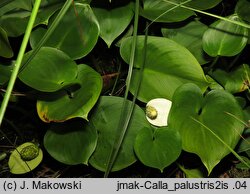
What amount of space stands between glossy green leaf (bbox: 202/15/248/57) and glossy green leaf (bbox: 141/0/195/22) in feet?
0.23

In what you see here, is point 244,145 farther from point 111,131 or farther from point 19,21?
point 19,21

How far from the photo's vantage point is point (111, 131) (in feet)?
2.77

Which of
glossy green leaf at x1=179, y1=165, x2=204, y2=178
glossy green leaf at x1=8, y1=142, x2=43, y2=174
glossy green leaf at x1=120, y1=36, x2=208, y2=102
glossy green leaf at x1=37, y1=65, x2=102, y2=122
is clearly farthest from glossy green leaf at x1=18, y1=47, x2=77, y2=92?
glossy green leaf at x1=179, y1=165, x2=204, y2=178

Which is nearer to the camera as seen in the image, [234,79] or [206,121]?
[206,121]

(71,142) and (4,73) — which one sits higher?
(4,73)

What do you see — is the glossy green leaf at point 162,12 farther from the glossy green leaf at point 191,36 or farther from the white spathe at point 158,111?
the white spathe at point 158,111

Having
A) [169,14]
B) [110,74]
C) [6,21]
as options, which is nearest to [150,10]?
[169,14]

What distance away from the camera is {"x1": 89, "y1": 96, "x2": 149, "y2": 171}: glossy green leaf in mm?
834

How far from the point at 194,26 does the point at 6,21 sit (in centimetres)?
43

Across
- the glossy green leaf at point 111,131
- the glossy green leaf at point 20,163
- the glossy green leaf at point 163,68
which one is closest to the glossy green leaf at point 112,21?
the glossy green leaf at point 163,68

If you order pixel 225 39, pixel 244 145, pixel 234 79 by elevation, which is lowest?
pixel 244 145

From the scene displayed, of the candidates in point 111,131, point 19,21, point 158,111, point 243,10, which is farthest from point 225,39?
point 19,21

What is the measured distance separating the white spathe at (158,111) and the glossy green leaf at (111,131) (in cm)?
2

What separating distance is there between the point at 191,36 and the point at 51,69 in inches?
13.6
